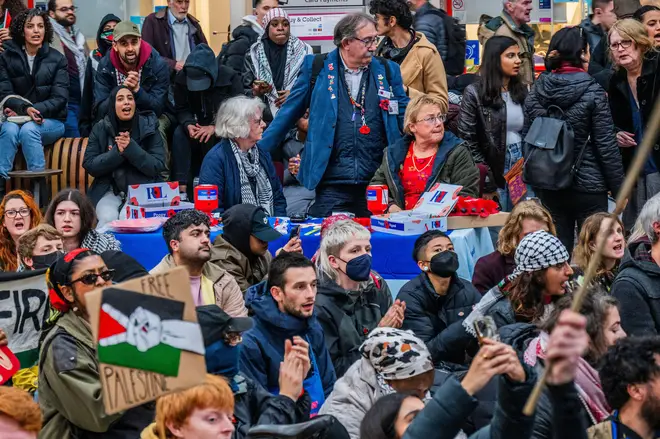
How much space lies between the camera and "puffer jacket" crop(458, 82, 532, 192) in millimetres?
9820

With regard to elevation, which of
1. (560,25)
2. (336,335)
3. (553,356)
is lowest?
(336,335)

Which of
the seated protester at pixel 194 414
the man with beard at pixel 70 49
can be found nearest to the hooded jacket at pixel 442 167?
the man with beard at pixel 70 49

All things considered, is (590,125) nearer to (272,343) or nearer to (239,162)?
(239,162)

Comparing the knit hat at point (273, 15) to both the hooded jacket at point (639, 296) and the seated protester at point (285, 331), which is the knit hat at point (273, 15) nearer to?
the seated protester at point (285, 331)

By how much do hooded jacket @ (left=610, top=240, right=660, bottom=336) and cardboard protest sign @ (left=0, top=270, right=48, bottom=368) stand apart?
2872 mm

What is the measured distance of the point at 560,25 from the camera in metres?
13.6

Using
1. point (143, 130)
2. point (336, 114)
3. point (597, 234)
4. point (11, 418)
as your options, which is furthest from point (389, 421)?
point (143, 130)

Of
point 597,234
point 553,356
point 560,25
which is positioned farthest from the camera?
point 560,25

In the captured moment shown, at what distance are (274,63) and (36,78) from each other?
205 centimetres

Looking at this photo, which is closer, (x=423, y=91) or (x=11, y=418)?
(x=11, y=418)

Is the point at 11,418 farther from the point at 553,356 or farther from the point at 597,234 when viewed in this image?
the point at 597,234

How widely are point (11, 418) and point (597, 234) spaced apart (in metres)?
3.74

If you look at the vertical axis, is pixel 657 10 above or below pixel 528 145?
above

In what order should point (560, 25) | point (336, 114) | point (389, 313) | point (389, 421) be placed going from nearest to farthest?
point (389, 421) < point (389, 313) < point (336, 114) < point (560, 25)
